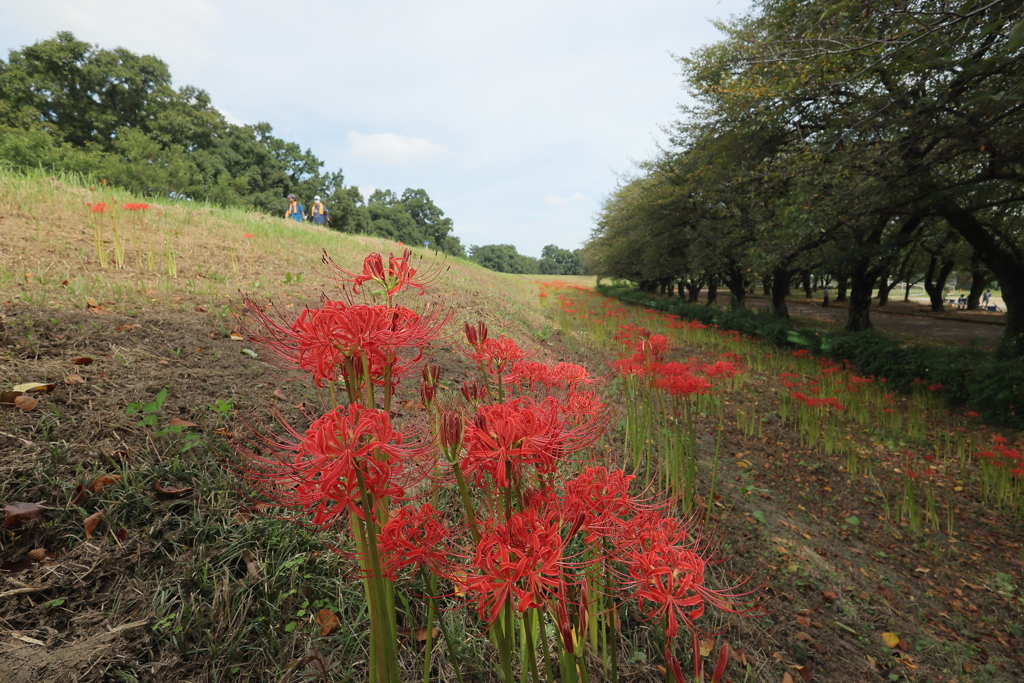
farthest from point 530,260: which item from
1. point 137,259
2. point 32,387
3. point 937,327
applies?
point 32,387

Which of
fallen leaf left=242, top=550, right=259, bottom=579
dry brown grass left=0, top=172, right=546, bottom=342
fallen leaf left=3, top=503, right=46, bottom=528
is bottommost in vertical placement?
fallen leaf left=242, top=550, right=259, bottom=579

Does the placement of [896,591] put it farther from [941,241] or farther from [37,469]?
[941,241]

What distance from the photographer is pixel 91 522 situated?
1.85 m

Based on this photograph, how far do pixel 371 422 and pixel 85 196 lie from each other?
986 cm

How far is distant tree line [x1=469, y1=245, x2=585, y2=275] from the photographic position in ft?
270

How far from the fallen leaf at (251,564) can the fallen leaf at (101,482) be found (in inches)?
29.1

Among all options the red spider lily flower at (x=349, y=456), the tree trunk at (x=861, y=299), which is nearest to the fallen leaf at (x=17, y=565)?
the red spider lily flower at (x=349, y=456)

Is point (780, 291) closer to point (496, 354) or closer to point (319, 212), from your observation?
point (496, 354)

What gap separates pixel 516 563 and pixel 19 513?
2269 mm

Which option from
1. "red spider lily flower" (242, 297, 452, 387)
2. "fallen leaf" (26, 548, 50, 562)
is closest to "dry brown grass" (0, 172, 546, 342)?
"red spider lily flower" (242, 297, 452, 387)

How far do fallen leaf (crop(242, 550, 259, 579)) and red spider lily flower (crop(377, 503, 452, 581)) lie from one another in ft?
4.14

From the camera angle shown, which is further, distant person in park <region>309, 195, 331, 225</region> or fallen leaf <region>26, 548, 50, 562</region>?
distant person in park <region>309, 195, 331, 225</region>

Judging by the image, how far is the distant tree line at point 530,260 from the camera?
→ 8244 centimetres

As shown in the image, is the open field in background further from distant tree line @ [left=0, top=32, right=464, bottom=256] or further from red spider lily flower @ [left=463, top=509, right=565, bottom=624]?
distant tree line @ [left=0, top=32, right=464, bottom=256]
